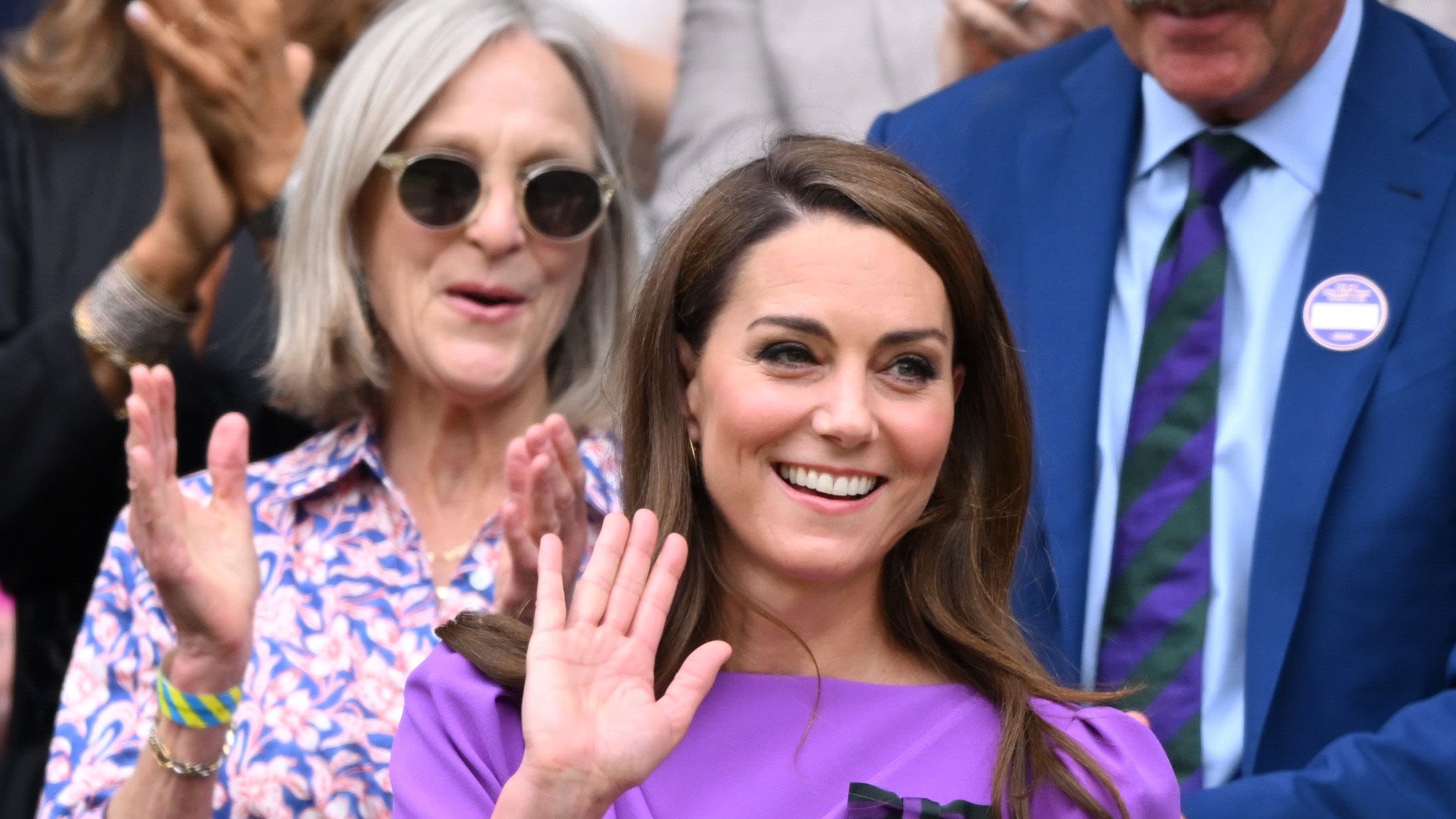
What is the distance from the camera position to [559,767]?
7.73 feet

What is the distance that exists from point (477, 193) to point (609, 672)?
146 cm

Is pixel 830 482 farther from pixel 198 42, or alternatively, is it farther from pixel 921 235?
pixel 198 42

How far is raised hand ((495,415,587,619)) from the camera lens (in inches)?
127

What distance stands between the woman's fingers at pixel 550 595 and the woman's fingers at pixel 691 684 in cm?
16

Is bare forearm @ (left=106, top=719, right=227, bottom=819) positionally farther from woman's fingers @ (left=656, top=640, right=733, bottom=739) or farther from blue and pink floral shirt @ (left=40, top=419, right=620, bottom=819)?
woman's fingers @ (left=656, top=640, right=733, bottom=739)

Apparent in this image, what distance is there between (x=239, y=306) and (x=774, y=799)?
82.4 inches

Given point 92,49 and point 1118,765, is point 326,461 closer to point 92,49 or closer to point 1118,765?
point 92,49

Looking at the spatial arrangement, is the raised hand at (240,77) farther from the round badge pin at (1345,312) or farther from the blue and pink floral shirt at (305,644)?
the round badge pin at (1345,312)

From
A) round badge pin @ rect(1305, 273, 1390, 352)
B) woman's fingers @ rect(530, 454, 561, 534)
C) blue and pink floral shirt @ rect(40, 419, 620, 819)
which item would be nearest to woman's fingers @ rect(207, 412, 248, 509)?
blue and pink floral shirt @ rect(40, 419, 620, 819)

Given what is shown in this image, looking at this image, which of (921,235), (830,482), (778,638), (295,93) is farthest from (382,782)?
(295,93)

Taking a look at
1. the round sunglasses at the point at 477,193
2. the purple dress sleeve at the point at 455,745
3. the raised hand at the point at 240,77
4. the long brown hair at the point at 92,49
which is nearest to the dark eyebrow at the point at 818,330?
the purple dress sleeve at the point at 455,745

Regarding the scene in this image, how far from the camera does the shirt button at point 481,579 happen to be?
11.6ft

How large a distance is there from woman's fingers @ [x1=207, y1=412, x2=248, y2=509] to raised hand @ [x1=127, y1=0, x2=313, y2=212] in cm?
94

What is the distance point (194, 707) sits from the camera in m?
3.19
